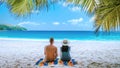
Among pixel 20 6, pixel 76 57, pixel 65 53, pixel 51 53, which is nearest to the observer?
pixel 20 6

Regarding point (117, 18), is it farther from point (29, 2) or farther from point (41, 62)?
point (41, 62)

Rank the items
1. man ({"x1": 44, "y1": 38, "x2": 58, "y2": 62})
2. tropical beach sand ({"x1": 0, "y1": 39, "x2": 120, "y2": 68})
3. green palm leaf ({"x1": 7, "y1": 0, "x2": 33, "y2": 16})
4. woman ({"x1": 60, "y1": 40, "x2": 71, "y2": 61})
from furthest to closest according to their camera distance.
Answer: tropical beach sand ({"x1": 0, "y1": 39, "x2": 120, "y2": 68})
woman ({"x1": 60, "y1": 40, "x2": 71, "y2": 61})
man ({"x1": 44, "y1": 38, "x2": 58, "y2": 62})
green palm leaf ({"x1": 7, "y1": 0, "x2": 33, "y2": 16})

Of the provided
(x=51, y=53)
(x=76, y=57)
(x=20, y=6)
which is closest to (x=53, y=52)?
(x=51, y=53)

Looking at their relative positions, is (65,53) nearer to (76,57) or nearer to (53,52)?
(53,52)

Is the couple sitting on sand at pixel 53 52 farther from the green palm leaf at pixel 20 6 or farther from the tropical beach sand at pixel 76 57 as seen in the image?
the green palm leaf at pixel 20 6

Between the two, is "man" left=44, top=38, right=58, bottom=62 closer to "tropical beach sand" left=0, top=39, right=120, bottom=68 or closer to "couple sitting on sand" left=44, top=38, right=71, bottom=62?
"couple sitting on sand" left=44, top=38, right=71, bottom=62

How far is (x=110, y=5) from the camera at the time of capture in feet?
8.29

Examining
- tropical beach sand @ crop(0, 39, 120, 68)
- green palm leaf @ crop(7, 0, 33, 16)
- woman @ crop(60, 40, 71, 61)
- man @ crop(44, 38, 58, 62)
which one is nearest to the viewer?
green palm leaf @ crop(7, 0, 33, 16)

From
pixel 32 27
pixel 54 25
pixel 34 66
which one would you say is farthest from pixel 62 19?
pixel 34 66

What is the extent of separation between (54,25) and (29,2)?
56854 millimetres

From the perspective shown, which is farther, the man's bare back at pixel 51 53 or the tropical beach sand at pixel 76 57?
the tropical beach sand at pixel 76 57

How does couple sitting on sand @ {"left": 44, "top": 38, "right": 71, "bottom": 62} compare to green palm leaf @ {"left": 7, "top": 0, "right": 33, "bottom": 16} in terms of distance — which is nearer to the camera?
green palm leaf @ {"left": 7, "top": 0, "right": 33, "bottom": 16}

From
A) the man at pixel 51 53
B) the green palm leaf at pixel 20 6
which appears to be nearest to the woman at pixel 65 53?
the man at pixel 51 53

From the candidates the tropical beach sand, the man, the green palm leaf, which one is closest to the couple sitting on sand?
the man
